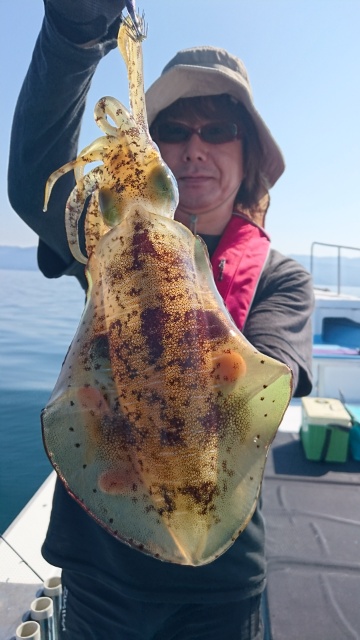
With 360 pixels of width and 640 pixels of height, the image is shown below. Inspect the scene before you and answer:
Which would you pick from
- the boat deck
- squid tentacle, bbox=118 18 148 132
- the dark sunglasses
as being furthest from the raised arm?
the boat deck

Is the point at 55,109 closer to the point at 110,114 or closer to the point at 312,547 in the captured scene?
the point at 110,114

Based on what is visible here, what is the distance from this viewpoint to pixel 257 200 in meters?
2.89

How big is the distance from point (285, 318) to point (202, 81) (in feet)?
4.06

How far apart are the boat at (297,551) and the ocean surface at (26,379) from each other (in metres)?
2.88

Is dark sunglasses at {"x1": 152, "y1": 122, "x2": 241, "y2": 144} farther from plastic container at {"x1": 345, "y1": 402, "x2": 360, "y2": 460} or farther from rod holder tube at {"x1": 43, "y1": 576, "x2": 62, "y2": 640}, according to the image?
plastic container at {"x1": 345, "y1": 402, "x2": 360, "y2": 460}

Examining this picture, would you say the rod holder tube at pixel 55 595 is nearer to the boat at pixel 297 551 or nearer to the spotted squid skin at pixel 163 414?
the boat at pixel 297 551

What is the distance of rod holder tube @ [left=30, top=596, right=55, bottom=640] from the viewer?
3.11 m

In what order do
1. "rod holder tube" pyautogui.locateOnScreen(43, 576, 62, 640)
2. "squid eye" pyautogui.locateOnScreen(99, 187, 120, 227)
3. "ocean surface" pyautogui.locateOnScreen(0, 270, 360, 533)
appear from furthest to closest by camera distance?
"ocean surface" pyautogui.locateOnScreen(0, 270, 360, 533), "rod holder tube" pyautogui.locateOnScreen(43, 576, 62, 640), "squid eye" pyautogui.locateOnScreen(99, 187, 120, 227)

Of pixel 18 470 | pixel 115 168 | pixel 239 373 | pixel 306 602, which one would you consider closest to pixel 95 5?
pixel 115 168

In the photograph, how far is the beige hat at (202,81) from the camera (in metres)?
2.28

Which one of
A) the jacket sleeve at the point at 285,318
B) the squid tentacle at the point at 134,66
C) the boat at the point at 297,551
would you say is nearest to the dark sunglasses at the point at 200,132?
the jacket sleeve at the point at 285,318

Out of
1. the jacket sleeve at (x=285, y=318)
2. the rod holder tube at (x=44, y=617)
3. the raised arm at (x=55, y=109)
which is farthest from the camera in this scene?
the rod holder tube at (x=44, y=617)

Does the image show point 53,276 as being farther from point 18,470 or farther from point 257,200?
point 18,470

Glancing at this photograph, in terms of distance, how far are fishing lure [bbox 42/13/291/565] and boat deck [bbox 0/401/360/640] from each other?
2.92 m
